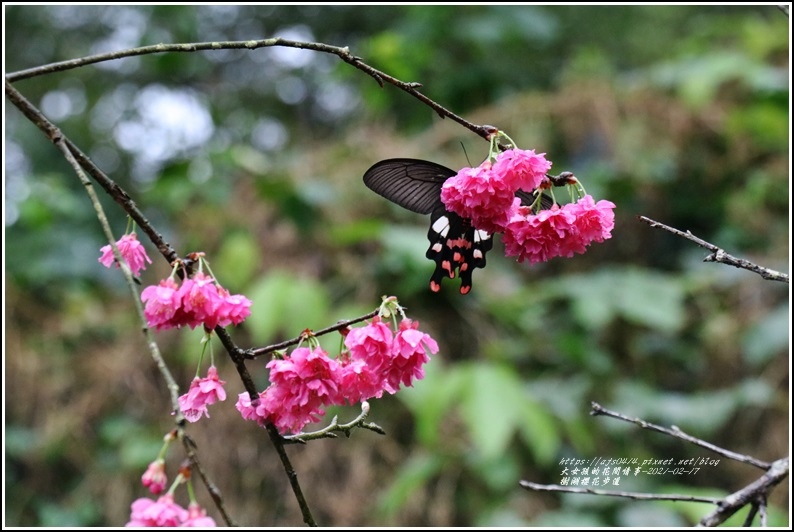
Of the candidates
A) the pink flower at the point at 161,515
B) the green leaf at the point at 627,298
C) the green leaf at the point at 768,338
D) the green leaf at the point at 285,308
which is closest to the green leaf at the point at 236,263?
the green leaf at the point at 285,308

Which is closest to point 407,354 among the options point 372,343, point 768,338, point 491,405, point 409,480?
point 372,343

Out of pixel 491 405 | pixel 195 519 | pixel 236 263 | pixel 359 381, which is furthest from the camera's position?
pixel 236 263

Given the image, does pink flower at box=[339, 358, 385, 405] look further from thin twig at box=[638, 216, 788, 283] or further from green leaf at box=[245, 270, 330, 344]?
green leaf at box=[245, 270, 330, 344]

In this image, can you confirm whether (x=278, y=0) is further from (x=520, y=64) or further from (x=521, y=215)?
(x=521, y=215)

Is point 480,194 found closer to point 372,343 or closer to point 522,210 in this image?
point 522,210

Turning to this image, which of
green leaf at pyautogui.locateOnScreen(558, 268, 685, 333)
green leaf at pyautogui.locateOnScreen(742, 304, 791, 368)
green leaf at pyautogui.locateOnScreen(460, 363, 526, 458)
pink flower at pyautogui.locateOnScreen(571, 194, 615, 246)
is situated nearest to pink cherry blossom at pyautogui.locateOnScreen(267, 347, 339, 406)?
pink flower at pyautogui.locateOnScreen(571, 194, 615, 246)

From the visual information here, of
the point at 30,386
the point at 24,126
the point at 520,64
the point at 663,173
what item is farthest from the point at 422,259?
the point at 24,126
